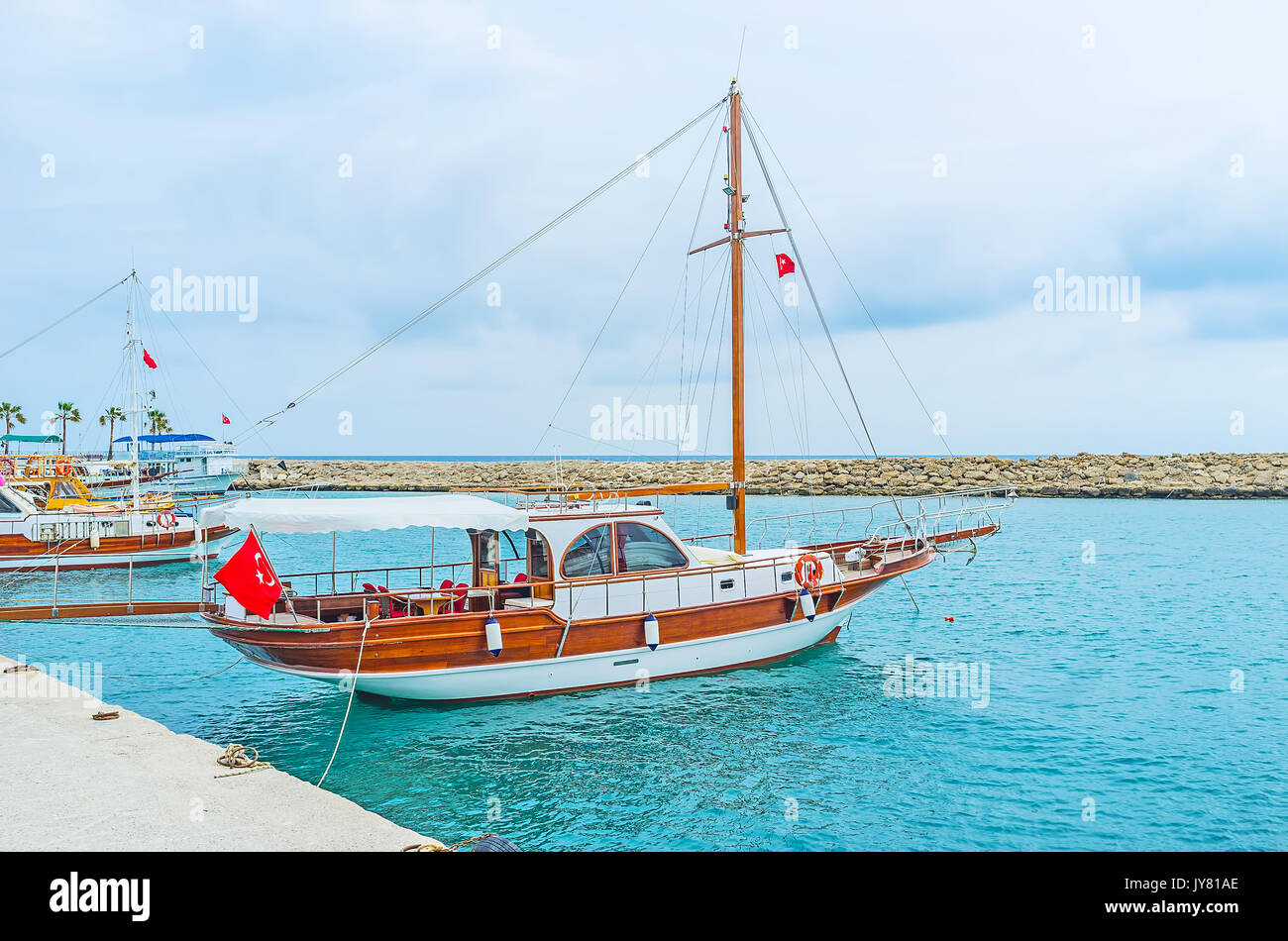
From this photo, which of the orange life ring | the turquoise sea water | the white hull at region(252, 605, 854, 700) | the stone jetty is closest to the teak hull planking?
the white hull at region(252, 605, 854, 700)

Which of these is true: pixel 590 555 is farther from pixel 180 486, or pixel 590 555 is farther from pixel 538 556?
pixel 180 486

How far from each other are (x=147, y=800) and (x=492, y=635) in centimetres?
623

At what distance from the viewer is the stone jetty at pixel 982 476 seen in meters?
66.9

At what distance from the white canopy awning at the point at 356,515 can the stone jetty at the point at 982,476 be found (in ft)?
154

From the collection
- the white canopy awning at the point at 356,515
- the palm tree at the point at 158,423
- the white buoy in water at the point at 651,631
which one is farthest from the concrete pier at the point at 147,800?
the palm tree at the point at 158,423

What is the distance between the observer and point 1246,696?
1528cm

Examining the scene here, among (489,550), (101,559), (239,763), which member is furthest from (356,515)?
(101,559)

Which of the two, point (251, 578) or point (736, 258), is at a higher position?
point (736, 258)

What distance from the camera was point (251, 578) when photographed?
12.0m

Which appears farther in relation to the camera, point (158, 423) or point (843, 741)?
point (158, 423)

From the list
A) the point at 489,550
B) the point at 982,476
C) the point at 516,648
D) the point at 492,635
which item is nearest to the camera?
the point at 492,635

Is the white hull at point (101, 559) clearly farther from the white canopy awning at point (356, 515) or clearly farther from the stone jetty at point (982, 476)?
the stone jetty at point (982, 476)
